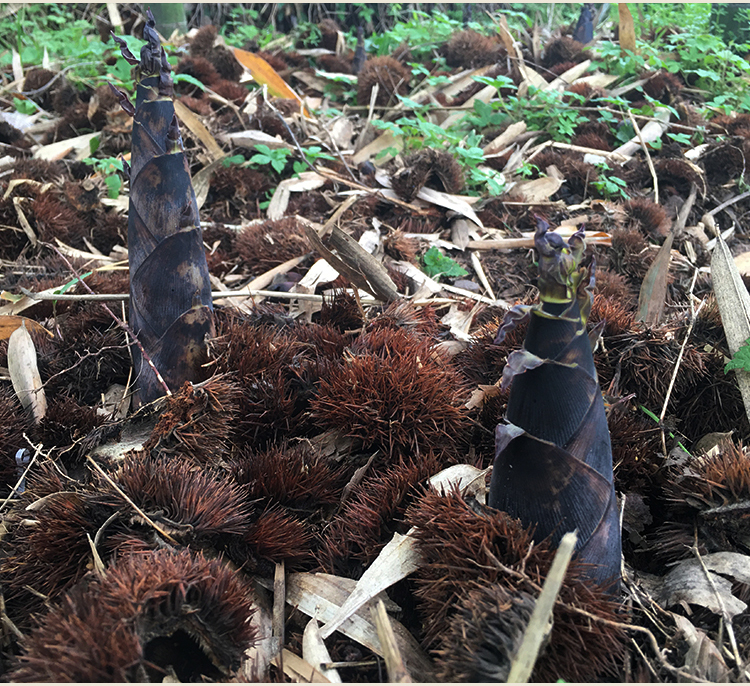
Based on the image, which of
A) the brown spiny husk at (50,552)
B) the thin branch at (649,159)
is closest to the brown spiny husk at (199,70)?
the thin branch at (649,159)

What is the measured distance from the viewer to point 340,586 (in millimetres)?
1243

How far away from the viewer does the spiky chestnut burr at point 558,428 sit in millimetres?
1011

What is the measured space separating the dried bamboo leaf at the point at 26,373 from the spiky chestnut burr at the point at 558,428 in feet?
4.24

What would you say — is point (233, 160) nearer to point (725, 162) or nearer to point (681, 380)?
point (681, 380)

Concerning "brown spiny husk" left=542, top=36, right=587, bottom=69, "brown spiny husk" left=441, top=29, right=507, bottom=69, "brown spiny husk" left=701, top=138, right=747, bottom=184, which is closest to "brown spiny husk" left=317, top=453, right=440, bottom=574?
"brown spiny husk" left=701, top=138, right=747, bottom=184

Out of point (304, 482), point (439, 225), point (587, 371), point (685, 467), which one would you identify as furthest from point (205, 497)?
point (439, 225)

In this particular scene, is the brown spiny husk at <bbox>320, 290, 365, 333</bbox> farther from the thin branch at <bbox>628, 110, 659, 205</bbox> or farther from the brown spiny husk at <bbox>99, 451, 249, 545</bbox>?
the thin branch at <bbox>628, 110, 659, 205</bbox>

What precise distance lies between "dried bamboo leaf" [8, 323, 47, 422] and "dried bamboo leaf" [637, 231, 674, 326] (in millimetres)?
1931

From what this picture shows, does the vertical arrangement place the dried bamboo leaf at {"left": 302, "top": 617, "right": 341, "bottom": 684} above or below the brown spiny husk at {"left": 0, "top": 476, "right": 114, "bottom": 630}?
below

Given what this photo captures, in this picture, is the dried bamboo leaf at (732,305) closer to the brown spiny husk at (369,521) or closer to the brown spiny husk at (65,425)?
the brown spiny husk at (369,521)

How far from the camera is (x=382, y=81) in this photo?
430 centimetres

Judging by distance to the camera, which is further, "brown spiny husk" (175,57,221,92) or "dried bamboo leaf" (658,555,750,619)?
"brown spiny husk" (175,57,221,92)

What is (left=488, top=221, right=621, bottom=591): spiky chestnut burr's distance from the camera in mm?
1011

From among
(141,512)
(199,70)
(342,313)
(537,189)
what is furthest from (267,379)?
(199,70)
